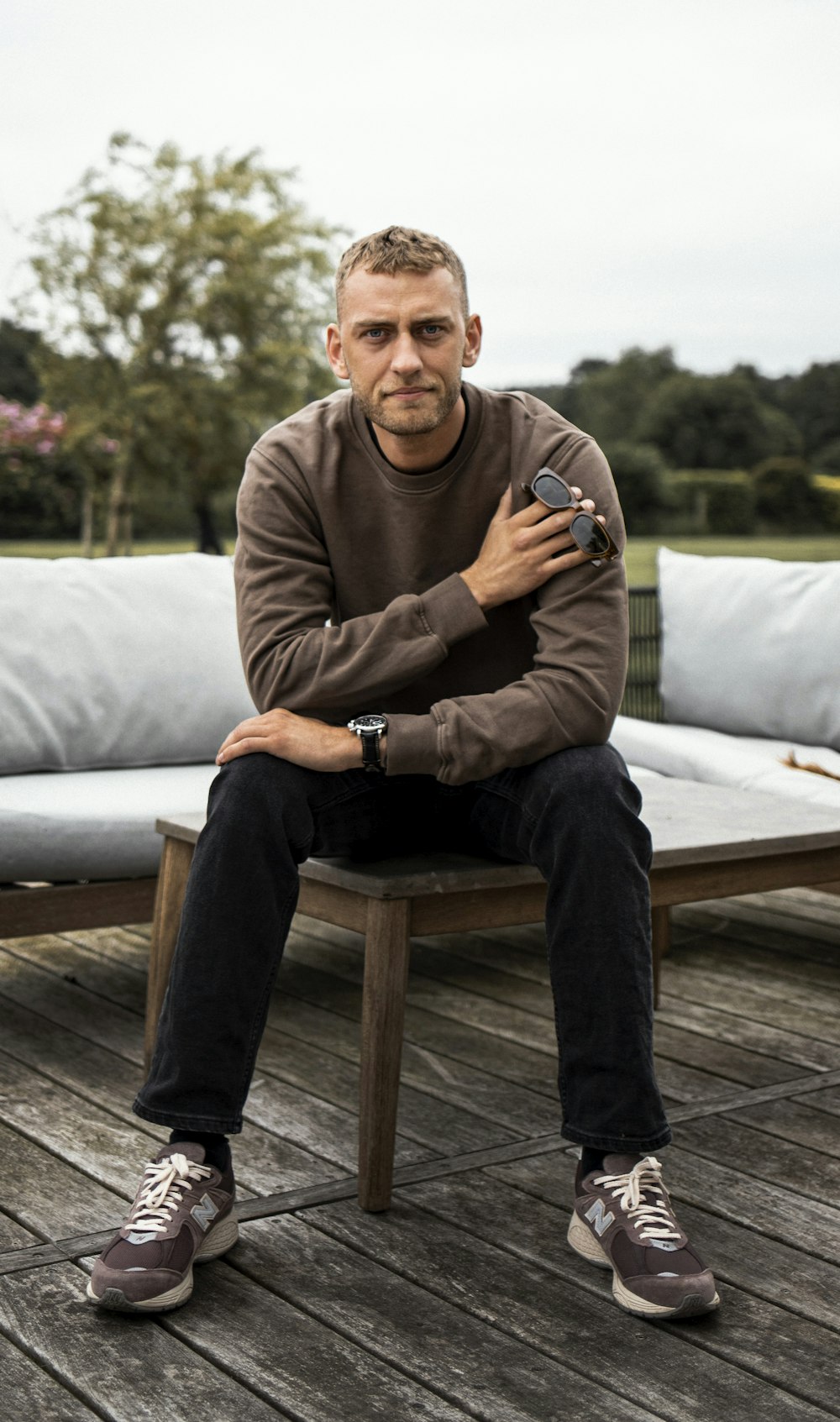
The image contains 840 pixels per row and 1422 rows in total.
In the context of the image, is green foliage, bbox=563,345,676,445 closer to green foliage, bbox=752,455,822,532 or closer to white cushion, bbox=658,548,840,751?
green foliage, bbox=752,455,822,532

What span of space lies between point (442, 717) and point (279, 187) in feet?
27.7

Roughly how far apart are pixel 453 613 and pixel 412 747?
0.20 metres

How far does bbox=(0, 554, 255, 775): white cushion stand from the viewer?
291cm

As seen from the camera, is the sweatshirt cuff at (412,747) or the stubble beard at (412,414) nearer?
the sweatshirt cuff at (412,747)

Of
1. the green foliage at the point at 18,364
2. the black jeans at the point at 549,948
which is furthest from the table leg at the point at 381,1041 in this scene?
the green foliage at the point at 18,364

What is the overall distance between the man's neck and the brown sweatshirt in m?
0.01

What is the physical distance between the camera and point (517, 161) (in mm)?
7973

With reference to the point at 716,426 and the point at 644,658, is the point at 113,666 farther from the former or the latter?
the point at 716,426

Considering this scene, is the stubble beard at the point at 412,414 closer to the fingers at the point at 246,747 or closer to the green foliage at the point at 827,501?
the fingers at the point at 246,747

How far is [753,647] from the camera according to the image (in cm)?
361

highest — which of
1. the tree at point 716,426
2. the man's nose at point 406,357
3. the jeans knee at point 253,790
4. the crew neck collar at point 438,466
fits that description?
the tree at point 716,426

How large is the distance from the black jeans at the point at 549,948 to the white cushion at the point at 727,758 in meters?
1.33

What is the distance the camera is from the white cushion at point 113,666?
2.91 m

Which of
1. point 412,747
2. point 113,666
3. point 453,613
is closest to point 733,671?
point 113,666
